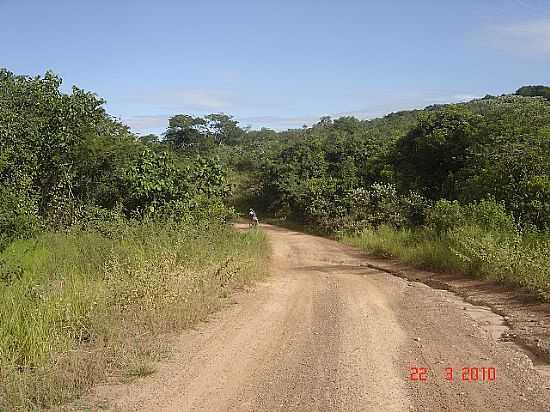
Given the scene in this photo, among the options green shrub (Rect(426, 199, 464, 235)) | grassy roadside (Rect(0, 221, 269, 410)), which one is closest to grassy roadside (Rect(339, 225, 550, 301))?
green shrub (Rect(426, 199, 464, 235))

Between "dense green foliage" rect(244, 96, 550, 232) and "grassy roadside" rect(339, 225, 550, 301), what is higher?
"dense green foliage" rect(244, 96, 550, 232)

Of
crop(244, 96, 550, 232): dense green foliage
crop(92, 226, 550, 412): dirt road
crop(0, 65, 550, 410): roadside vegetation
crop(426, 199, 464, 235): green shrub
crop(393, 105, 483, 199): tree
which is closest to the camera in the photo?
crop(92, 226, 550, 412): dirt road

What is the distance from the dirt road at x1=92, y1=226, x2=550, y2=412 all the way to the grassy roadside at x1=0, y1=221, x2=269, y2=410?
39 cm

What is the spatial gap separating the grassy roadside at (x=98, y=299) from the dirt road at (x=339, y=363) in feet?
1.28

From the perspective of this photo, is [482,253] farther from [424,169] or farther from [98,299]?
[424,169]

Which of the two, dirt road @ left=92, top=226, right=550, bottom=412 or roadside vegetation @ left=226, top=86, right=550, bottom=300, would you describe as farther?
roadside vegetation @ left=226, top=86, right=550, bottom=300

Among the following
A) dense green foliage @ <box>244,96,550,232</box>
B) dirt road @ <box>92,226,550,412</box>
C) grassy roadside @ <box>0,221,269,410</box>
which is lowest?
dirt road @ <box>92,226,550,412</box>

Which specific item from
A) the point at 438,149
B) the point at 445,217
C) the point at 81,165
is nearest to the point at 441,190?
the point at 438,149

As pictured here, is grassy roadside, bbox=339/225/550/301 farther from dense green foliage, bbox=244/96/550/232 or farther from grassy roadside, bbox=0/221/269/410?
grassy roadside, bbox=0/221/269/410

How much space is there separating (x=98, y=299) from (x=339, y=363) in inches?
127

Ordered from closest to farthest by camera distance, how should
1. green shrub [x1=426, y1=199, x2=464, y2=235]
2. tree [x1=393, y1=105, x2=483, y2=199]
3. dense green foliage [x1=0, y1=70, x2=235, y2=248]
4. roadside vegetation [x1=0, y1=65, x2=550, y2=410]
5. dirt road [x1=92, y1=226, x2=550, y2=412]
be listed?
dirt road [x1=92, y1=226, x2=550, y2=412] → roadside vegetation [x1=0, y1=65, x2=550, y2=410] → dense green foliage [x1=0, y1=70, x2=235, y2=248] → green shrub [x1=426, y1=199, x2=464, y2=235] → tree [x1=393, y1=105, x2=483, y2=199]

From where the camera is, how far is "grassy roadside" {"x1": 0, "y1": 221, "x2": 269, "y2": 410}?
18.0ft

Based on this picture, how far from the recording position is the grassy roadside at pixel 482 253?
379 inches

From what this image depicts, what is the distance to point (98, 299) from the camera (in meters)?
7.21
